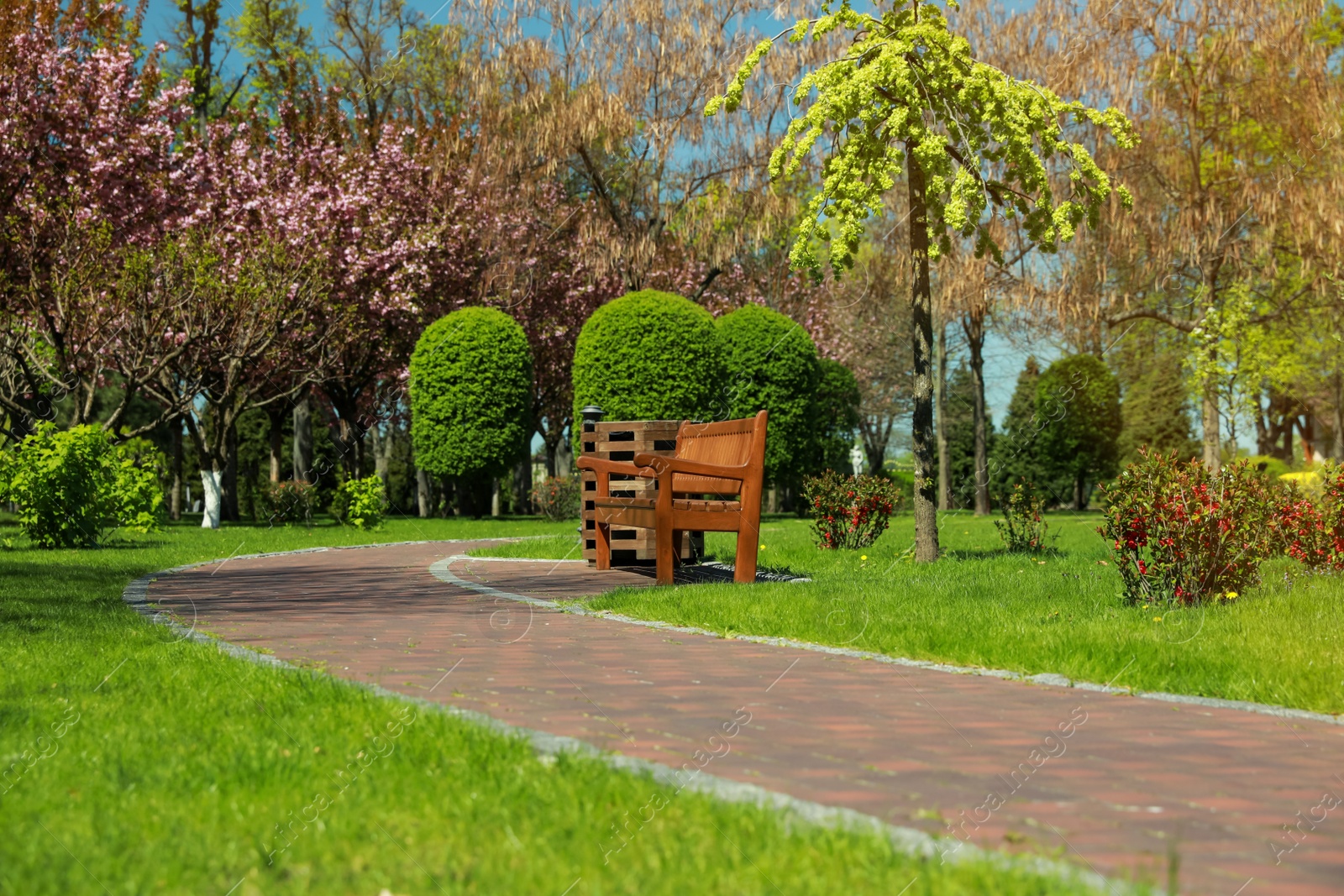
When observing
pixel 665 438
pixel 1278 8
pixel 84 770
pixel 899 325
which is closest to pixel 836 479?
pixel 665 438

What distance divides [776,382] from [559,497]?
17.5ft

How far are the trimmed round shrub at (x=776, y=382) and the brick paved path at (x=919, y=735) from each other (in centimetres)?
1892

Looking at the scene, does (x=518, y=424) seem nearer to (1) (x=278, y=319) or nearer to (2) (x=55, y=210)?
(1) (x=278, y=319)

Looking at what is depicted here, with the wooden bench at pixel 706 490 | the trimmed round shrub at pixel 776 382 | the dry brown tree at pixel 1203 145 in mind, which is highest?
the dry brown tree at pixel 1203 145

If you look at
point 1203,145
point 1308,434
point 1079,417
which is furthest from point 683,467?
point 1308,434

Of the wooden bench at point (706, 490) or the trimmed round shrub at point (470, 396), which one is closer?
the wooden bench at point (706, 490)

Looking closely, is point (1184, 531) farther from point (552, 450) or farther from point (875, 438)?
point (875, 438)

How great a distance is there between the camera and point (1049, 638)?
6.29m

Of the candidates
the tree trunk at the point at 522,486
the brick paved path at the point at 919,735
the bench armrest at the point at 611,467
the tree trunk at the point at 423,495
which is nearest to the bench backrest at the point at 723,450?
the bench armrest at the point at 611,467

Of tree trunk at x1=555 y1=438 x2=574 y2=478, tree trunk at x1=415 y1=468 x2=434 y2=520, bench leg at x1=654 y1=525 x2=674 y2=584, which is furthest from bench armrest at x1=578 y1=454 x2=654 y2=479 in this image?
tree trunk at x1=555 y1=438 x2=574 y2=478

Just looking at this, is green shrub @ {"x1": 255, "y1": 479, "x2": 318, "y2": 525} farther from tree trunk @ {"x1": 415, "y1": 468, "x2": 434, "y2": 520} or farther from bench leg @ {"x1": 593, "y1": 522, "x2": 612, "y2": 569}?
bench leg @ {"x1": 593, "y1": 522, "x2": 612, "y2": 569}

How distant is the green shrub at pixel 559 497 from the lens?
83.5 ft

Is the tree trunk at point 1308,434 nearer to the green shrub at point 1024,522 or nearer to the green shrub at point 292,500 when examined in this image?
the green shrub at point 1024,522

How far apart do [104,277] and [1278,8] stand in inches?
780
